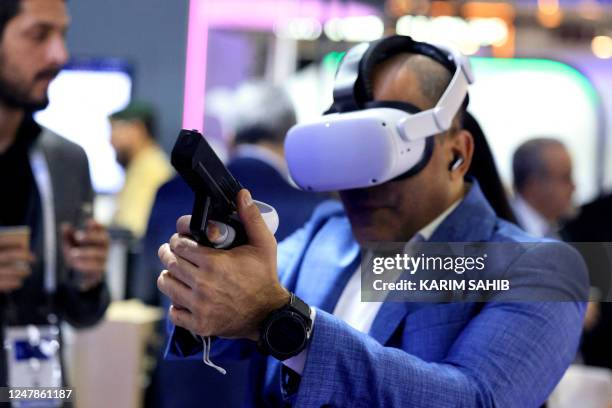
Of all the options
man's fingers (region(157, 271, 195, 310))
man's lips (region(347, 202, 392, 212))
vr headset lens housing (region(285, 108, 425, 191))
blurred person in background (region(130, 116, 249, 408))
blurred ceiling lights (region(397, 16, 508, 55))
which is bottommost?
blurred person in background (region(130, 116, 249, 408))

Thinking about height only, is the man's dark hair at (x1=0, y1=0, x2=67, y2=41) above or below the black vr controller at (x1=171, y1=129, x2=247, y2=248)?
above

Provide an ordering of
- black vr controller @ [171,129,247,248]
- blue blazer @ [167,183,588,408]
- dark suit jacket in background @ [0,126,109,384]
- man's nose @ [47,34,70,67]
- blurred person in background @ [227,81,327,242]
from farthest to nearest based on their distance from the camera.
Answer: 1. dark suit jacket in background @ [0,126,109,384]
2. man's nose @ [47,34,70,67]
3. blurred person in background @ [227,81,327,242]
4. blue blazer @ [167,183,588,408]
5. black vr controller @ [171,129,247,248]

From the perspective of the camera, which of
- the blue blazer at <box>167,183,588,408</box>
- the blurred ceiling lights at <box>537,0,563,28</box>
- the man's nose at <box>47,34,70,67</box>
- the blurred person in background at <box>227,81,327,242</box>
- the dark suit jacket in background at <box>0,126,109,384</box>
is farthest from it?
the blurred ceiling lights at <box>537,0,563,28</box>

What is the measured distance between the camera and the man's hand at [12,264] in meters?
1.17

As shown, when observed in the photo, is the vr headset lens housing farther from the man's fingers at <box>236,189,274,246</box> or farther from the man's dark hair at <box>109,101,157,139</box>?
the man's dark hair at <box>109,101,157,139</box>

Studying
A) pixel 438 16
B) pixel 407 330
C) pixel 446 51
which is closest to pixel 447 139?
pixel 446 51

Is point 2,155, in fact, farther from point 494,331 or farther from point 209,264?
point 494,331

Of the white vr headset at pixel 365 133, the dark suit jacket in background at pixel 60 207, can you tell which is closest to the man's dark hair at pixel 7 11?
the dark suit jacket in background at pixel 60 207

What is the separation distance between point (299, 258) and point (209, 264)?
288 mm

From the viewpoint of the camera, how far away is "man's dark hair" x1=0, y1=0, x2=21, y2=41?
114 centimetres

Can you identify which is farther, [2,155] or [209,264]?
[2,155]

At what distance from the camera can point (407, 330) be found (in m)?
0.91

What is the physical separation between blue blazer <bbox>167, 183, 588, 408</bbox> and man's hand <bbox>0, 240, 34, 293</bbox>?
0.36 m

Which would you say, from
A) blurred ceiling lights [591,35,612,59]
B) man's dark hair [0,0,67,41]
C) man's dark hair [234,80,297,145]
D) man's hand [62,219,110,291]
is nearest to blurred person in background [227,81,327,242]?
man's dark hair [234,80,297,145]
